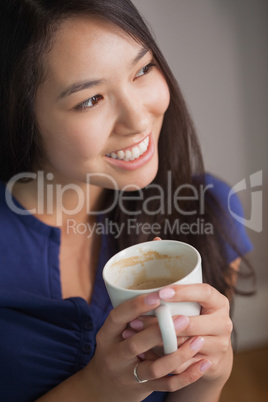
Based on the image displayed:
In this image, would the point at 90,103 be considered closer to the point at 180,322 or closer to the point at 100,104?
the point at 100,104

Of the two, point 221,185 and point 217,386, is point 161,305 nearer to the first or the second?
point 217,386

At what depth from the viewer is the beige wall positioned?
144 cm

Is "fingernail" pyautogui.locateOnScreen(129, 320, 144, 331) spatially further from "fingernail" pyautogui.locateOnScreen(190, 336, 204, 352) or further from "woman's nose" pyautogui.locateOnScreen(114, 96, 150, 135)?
"woman's nose" pyautogui.locateOnScreen(114, 96, 150, 135)

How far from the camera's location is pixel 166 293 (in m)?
0.65

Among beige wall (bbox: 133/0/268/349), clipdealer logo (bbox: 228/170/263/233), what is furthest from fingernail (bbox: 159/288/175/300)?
clipdealer logo (bbox: 228/170/263/233)

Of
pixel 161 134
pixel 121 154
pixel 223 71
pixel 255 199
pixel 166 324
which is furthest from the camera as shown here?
pixel 255 199

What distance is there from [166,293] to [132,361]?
170 millimetres

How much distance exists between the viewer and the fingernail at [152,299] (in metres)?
0.65

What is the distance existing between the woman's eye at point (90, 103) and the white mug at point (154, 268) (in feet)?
0.93

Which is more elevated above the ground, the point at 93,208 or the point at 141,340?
the point at 93,208

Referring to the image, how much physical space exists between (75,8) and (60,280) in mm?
556

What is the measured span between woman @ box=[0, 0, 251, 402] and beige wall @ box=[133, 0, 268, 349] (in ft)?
1.24

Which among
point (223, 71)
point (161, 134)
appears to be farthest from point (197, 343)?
point (223, 71)

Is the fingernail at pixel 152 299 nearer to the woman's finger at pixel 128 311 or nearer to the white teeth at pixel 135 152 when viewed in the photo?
the woman's finger at pixel 128 311
